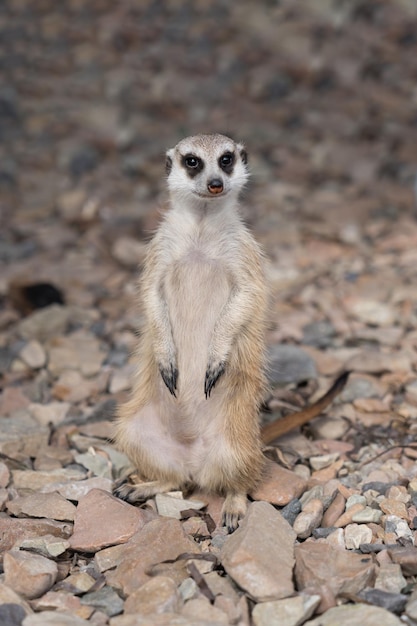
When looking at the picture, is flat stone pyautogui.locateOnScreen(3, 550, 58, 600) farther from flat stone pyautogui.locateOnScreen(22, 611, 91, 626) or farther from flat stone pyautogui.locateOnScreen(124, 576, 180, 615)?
flat stone pyautogui.locateOnScreen(124, 576, 180, 615)

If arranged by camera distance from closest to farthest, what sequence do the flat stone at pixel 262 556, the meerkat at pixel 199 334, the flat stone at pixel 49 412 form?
the flat stone at pixel 262 556 → the meerkat at pixel 199 334 → the flat stone at pixel 49 412

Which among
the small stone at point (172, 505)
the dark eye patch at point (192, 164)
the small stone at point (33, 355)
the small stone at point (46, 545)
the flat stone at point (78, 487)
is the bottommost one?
the small stone at point (33, 355)

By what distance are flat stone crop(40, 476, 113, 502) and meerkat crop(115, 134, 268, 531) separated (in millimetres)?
59

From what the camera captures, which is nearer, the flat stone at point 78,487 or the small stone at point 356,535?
the small stone at point 356,535

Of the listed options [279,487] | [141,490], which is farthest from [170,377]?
[279,487]

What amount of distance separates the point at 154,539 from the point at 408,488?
86 cm

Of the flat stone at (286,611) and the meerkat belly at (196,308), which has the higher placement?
the meerkat belly at (196,308)

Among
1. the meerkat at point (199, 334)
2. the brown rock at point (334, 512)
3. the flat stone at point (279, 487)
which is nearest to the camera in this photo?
the brown rock at point (334, 512)

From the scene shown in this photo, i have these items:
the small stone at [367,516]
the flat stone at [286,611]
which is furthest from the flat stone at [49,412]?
the flat stone at [286,611]

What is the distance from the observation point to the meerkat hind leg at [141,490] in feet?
8.74

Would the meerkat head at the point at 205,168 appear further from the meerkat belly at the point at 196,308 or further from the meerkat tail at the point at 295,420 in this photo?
the meerkat tail at the point at 295,420

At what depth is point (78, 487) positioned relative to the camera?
2.64 meters

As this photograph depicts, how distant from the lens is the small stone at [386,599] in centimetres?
199

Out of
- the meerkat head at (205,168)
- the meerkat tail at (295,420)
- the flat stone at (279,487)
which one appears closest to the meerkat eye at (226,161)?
the meerkat head at (205,168)
